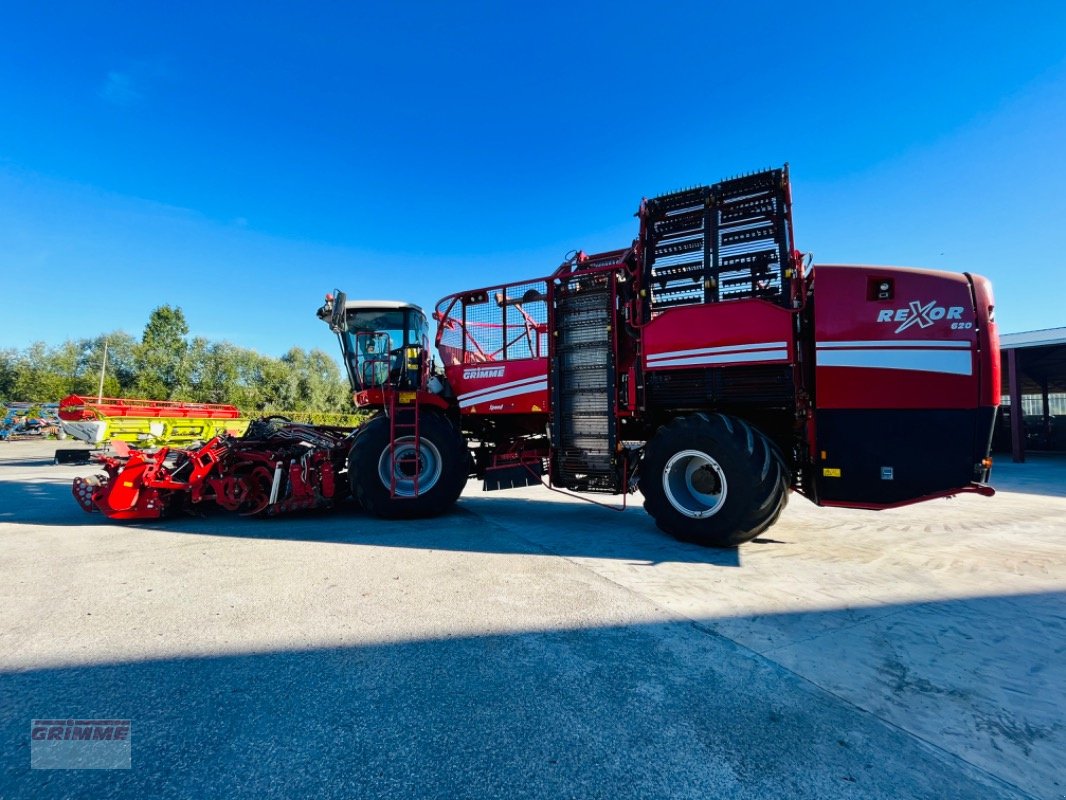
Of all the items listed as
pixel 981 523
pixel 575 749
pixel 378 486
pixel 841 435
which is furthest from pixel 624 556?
pixel 981 523

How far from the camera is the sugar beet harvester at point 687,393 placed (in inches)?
170

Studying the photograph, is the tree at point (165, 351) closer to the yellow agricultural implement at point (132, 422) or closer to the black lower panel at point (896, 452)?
the yellow agricultural implement at point (132, 422)

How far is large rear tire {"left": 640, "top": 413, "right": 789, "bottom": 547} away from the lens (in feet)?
14.8

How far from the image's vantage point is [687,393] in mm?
5105

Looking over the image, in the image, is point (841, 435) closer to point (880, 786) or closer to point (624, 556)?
point (624, 556)

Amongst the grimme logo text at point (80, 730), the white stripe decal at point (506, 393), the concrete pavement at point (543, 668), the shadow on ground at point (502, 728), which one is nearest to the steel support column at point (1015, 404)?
the concrete pavement at point (543, 668)

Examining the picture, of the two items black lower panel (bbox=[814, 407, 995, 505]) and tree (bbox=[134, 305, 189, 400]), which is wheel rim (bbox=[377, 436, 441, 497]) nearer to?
black lower panel (bbox=[814, 407, 995, 505])

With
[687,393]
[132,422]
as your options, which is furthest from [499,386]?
[132,422]

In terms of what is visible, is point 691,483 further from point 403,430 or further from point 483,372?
point 403,430

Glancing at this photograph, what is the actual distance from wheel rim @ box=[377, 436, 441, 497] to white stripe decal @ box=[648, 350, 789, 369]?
3217 mm

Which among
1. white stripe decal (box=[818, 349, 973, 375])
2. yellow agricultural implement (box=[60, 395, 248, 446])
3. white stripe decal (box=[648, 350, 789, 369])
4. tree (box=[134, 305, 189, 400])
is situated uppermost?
tree (box=[134, 305, 189, 400])

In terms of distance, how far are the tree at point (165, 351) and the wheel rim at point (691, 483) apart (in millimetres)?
55960

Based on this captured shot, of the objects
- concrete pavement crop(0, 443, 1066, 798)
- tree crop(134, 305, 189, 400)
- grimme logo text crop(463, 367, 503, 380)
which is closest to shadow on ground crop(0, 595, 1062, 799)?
concrete pavement crop(0, 443, 1066, 798)

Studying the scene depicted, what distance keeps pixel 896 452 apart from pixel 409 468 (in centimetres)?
558
